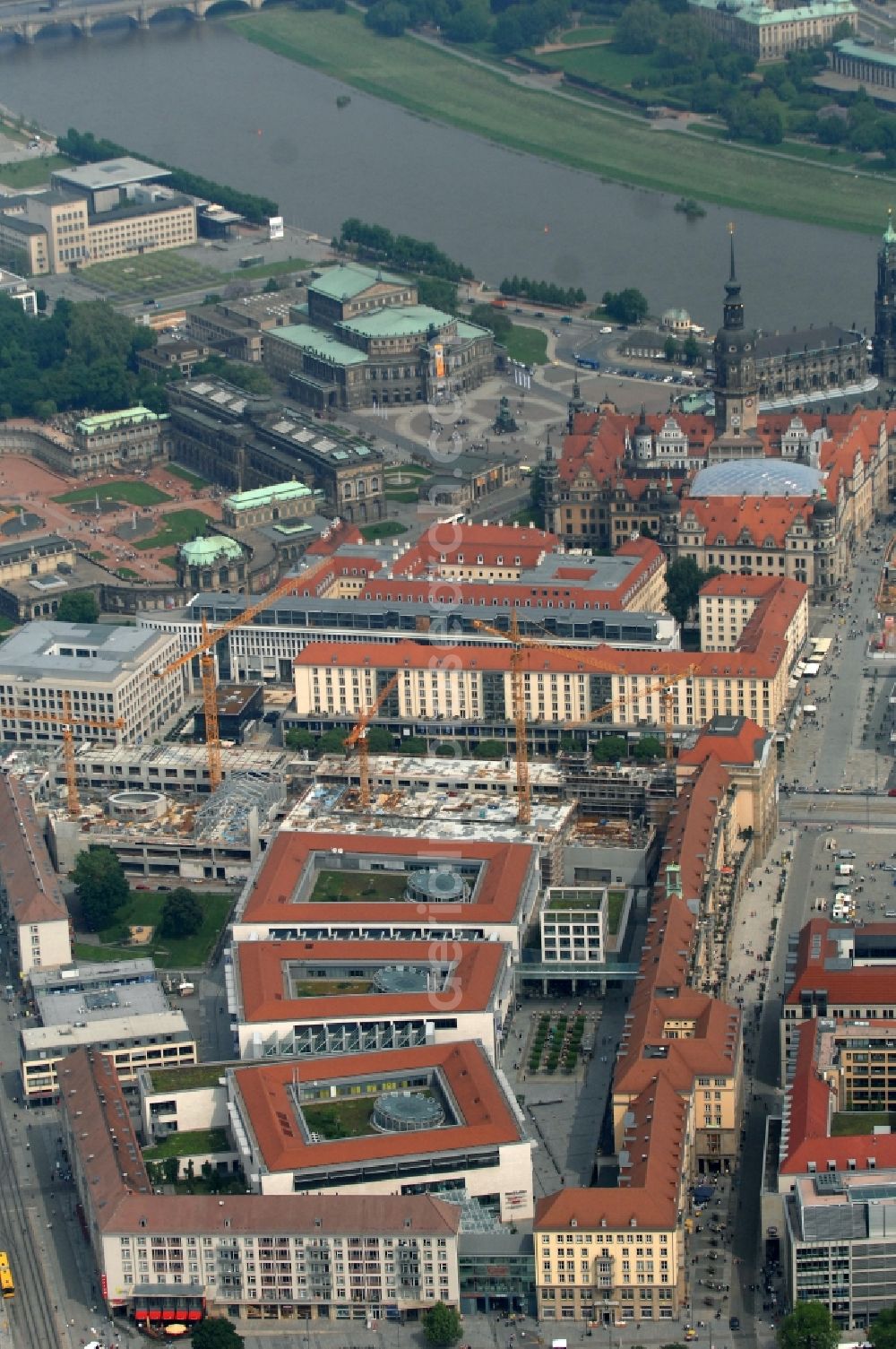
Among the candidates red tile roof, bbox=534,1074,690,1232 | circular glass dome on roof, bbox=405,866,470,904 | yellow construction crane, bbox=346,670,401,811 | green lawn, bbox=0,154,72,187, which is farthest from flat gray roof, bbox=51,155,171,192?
red tile roof, bbox=534,1074,690,1232

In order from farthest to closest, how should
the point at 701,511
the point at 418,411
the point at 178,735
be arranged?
1. the point at 418,411
2. the point at 701,511
3. the point at 178,735

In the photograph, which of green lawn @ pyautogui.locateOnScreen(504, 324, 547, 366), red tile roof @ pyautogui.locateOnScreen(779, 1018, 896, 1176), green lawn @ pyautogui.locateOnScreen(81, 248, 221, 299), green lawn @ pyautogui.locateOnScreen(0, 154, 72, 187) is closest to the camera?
red tile roof @ pyautogui.locateOnScreen(779, 1018, 896, 1176)

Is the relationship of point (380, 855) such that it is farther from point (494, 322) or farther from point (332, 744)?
point (494, 322)

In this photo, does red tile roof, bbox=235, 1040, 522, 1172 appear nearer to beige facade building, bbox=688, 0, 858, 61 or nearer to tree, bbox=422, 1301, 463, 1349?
tree, bbox=422, 1301, 463, 1349

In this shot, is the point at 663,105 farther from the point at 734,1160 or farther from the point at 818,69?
the point at 734,1160

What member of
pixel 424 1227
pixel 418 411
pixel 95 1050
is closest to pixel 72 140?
pixel 418 411

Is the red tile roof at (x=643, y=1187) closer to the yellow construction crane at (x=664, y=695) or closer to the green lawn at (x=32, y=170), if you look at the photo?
the yellow construction crane at (x=664, y=695)

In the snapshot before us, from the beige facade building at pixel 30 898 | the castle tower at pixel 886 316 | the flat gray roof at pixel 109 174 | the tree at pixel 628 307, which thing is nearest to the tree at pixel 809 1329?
the beige facade building at pixel 30 898
